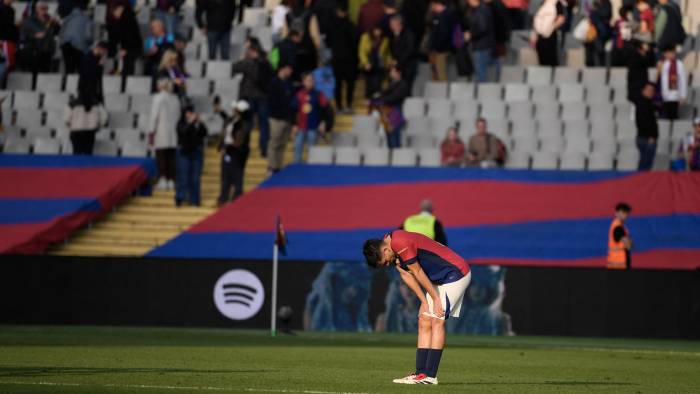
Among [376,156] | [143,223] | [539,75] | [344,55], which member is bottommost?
[143,223]

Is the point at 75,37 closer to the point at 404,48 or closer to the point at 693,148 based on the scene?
the point at 404,48

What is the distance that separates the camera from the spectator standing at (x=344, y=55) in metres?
34.3

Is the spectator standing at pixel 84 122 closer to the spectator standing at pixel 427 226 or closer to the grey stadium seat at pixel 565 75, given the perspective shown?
the spectator standing at pixel 427 226

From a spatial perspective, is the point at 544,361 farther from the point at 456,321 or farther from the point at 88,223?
the point at 88,223

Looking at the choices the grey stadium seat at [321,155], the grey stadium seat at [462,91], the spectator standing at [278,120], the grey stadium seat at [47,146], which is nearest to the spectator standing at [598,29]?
the grey stadium seat at [462,91]

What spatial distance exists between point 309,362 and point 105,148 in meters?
17.0

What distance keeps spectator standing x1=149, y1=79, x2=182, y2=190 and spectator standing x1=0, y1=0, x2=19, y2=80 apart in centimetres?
515

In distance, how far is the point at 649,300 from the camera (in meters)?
26.4

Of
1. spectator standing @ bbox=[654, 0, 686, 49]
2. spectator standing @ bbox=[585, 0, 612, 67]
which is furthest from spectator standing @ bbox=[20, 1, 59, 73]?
spectator standing @ bbox=[654, 0, 686, 49]

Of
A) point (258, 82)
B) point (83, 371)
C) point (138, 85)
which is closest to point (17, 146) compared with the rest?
point (138, 85)

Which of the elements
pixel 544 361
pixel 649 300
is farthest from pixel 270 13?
pixel 544 361

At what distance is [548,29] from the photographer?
33.6m

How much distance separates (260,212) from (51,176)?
184 inches

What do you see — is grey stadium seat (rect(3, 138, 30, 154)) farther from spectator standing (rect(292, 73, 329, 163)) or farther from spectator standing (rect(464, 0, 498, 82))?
spectator standing (rect(464, 0, 498, 82))
